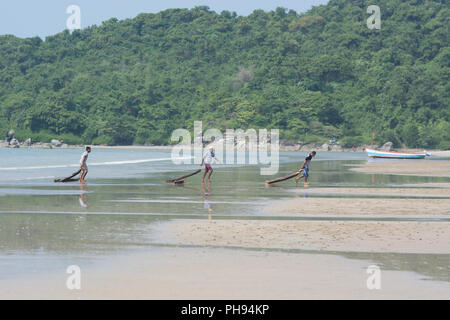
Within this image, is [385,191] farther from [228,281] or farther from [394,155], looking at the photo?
[394,155]

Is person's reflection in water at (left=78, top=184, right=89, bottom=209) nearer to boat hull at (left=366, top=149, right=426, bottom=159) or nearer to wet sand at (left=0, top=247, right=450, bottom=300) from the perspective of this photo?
wet sand at (left=0, top=247, right=450, bottom=300)

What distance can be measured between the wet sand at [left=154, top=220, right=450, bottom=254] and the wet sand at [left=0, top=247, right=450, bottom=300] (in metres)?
1.54

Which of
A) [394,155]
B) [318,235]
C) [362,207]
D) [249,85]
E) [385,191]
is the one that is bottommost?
[394,155]

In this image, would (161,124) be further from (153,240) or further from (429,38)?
(153,240)

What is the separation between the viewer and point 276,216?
18.5m

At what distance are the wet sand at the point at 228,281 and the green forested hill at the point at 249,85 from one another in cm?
12262

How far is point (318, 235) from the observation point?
48.7ft

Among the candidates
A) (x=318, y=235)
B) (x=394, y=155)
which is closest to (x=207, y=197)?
(x=318, y=235)

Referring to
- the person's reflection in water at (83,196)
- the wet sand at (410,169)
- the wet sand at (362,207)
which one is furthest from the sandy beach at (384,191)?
the wet sand at (410,169)

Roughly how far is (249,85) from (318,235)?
147 metres

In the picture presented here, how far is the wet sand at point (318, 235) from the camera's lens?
13445 millimetres
